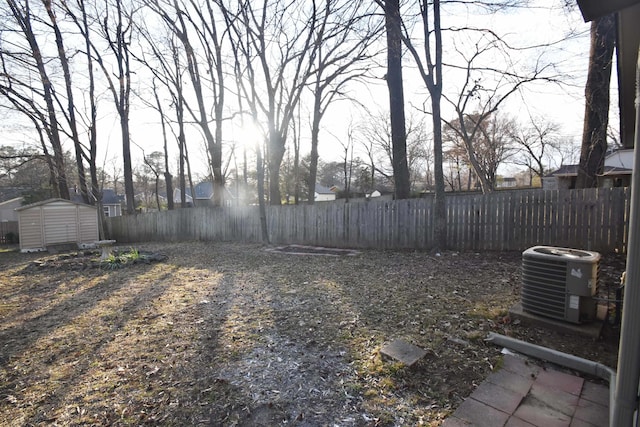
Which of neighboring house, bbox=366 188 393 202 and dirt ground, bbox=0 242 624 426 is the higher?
neighboring house, bbox=366 188 393 202

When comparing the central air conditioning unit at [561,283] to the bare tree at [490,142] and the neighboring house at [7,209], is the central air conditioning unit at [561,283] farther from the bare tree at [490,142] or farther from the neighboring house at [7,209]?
the neighboring house at [7,209]

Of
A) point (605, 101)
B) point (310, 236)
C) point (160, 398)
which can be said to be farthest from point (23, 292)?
point (605, 101)

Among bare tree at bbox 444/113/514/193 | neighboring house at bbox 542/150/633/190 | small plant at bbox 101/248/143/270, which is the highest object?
bare tree at bbox 444/113/514/193

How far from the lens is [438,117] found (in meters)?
6.59

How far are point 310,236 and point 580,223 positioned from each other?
6.40 meters

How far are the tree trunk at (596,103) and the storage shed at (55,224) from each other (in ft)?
53.8

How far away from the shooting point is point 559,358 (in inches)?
86.7

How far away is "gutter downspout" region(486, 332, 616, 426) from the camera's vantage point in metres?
1.99

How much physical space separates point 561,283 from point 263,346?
2.64 metres

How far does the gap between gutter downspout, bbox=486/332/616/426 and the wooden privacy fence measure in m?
4.14

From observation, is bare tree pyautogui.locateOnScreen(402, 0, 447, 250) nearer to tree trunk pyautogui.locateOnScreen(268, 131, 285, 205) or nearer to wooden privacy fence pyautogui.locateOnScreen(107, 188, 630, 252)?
wooden privacy fence pyautogui.locateOnScreen(107, 188, 630, 252)

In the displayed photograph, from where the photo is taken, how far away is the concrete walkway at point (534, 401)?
5.49 feet

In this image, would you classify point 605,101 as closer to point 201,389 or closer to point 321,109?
point 201,389

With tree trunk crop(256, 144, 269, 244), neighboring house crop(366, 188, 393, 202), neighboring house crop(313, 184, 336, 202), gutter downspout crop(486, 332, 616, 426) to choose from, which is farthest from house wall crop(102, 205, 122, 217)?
gutter downspout crop(486, 332, 616, 426)
